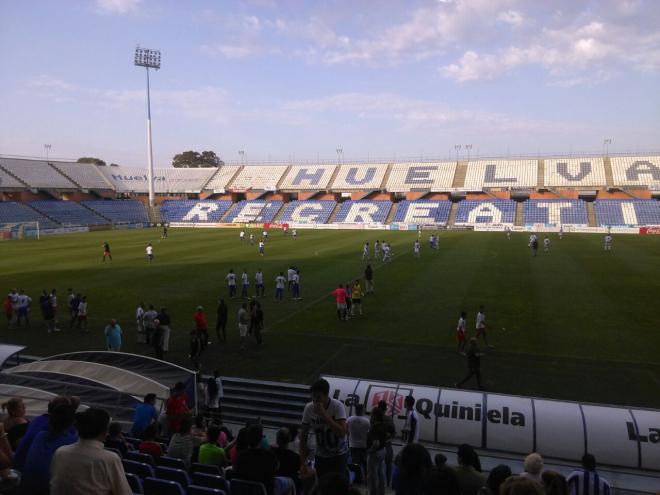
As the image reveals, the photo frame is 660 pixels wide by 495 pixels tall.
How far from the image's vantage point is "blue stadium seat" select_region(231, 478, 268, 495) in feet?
15.8

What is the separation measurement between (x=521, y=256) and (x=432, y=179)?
44187mm

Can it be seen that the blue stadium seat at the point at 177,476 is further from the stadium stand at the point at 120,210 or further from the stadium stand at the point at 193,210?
the stadium stand at the point at 120,210

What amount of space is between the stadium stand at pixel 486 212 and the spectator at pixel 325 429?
200ft

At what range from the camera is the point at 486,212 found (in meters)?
66.7

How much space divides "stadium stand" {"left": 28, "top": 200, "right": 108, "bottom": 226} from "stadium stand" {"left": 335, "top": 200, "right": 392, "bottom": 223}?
34119mm

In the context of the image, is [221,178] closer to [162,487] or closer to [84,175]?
[84,175]

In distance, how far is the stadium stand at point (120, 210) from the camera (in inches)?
2837

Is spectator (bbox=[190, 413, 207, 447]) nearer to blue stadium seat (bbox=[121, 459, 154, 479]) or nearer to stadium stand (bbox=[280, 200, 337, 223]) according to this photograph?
blue stadium seat (bbox=[121, 459, 154, 479])

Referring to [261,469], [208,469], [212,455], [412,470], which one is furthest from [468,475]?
[212,455]

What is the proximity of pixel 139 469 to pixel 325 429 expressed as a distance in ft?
7.31

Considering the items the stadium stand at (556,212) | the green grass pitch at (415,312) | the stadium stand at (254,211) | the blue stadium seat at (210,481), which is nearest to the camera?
the blue stadium seat at (210,481)

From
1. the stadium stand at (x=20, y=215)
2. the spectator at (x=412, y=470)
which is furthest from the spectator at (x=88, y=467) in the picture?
the stadium stand at (x=20, y=215)

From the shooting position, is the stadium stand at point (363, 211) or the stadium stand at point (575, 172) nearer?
the stadium stand at point (363, 211)

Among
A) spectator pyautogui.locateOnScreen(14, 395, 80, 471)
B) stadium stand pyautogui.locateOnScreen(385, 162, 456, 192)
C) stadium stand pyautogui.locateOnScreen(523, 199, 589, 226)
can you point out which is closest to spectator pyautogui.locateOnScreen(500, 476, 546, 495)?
spectator pyautogui.locateOnScreen(14, 395, 80, 471)
